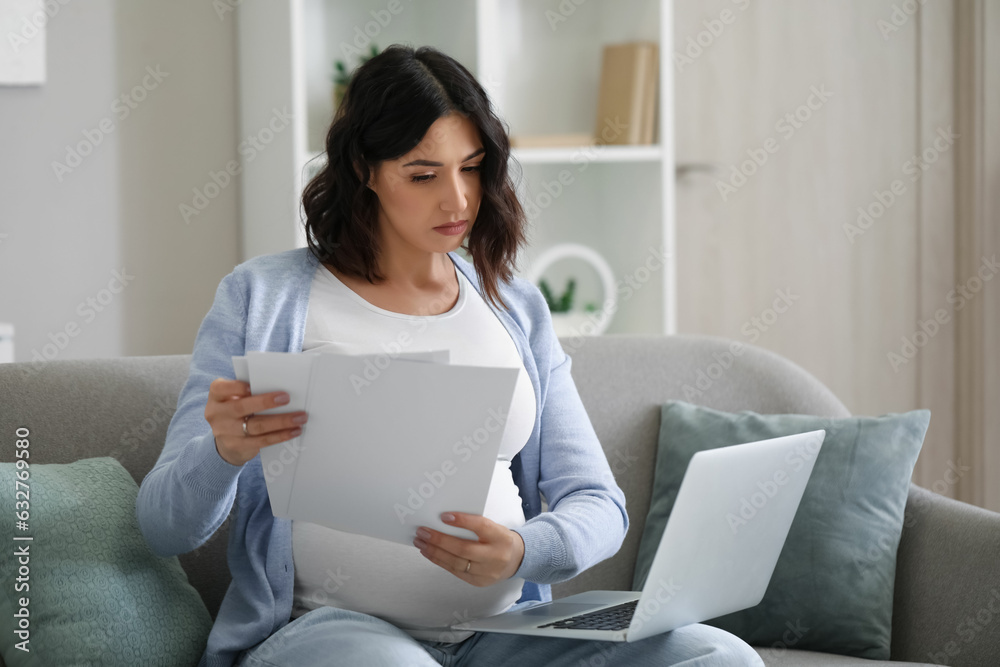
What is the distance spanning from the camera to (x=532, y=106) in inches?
102

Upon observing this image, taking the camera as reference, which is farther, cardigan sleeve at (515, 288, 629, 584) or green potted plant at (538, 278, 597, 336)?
green potted plant at (538, 278, 597, 336)

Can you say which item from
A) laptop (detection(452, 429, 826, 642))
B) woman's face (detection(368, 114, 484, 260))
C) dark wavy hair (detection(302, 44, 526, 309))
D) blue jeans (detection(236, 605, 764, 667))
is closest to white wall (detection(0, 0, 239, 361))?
dark wavy hair (detection(302, 44, 526, 309))

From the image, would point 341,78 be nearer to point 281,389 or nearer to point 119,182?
point 119,182

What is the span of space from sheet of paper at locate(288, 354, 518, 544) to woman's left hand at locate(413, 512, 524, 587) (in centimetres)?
1

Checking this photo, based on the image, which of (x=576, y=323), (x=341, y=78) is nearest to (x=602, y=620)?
(x=576, y=323)

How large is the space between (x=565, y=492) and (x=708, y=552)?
27cm

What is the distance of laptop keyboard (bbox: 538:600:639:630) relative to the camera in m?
1.07

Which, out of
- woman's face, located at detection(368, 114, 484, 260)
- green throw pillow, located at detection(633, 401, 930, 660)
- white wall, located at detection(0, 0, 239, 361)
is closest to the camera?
woman's face, located at detection(368, 114, 484, 260)

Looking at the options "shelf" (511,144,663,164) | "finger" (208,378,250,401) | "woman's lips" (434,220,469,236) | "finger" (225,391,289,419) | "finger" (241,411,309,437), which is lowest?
"finger" (241,411,309,437)

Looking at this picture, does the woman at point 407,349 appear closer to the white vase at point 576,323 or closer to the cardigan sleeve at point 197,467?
the cardigan sleeve at point 197,467

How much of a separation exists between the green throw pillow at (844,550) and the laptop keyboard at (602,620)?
1.07 ft

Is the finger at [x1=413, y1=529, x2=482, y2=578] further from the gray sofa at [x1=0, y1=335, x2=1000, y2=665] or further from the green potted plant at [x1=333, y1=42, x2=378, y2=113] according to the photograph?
the green potted plant at [x1=333, y1=42, x2=378, y2=113]

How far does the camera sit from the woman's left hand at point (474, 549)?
3.35 ft

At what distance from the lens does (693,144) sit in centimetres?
273
